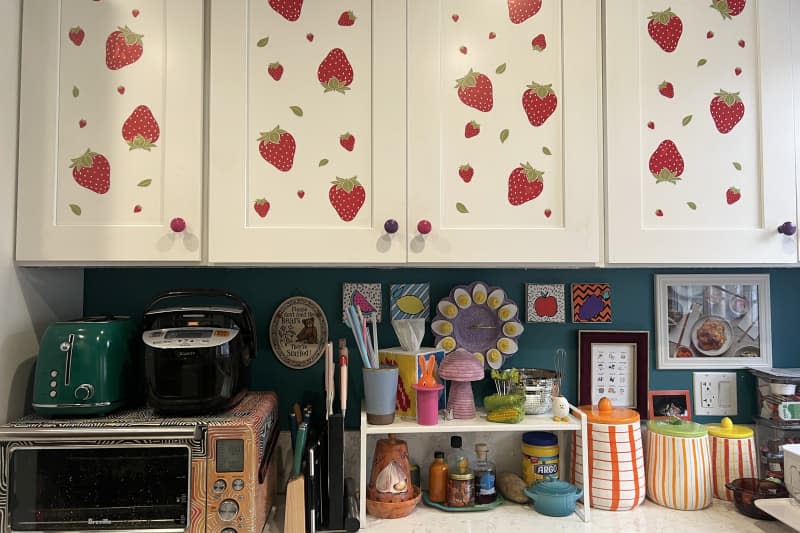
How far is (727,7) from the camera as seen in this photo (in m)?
1.48

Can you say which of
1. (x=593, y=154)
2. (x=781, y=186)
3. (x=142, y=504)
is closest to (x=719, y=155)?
(x=781, y=186)

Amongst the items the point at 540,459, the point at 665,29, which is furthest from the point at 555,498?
the point at 665,29

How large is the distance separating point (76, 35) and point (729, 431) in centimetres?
200

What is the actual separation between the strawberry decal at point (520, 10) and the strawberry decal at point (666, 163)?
1.51 ft

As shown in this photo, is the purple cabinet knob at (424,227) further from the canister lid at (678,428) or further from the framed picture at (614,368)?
the canister lid at (678,428)

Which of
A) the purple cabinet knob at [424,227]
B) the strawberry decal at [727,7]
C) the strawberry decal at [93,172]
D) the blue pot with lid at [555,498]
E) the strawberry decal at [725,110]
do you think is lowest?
the blue pot with lid at [555,498]

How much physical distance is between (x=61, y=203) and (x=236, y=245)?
1.43 ft

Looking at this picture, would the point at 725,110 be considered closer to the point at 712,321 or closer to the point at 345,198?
the point at 712,321

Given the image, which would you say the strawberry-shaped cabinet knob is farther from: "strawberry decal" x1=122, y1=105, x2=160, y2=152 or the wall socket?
the wall socket

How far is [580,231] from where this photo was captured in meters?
1.42

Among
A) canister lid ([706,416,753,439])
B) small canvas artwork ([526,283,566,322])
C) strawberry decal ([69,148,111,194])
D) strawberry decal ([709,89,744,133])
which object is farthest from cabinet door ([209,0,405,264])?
canister lid ([706,416,753,439])

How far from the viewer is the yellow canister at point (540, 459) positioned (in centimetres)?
163

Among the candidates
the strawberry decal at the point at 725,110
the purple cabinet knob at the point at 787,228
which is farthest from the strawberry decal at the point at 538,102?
the purple cabinet knob at the point at 787,228

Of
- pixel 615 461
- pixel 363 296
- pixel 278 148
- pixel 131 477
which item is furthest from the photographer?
pixel 363 296
